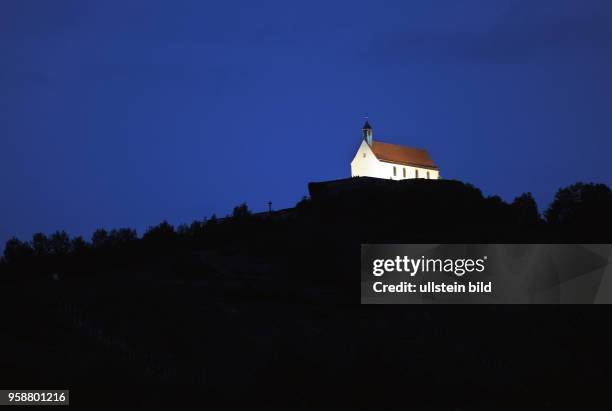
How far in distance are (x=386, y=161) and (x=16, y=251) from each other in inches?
1981

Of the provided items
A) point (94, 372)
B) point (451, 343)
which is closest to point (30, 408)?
point (94, 372)

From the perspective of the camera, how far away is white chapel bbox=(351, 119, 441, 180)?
122 meters

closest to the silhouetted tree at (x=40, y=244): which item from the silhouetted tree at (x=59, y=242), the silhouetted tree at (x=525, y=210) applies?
the silhouetted tree at (x=59, y=242)

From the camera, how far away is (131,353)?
5306 centimetres

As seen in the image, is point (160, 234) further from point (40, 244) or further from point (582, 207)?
point (582, 207)

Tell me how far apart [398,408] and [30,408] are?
1503cm

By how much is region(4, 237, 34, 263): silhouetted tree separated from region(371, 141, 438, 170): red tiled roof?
47.4m

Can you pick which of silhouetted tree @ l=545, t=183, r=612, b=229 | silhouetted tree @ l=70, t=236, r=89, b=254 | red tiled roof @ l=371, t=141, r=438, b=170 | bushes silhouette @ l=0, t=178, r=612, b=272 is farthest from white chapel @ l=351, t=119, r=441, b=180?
silhouetted tree @ l=70, t=236, r=89, b=254

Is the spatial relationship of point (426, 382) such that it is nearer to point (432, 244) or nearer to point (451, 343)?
point (451, 343)

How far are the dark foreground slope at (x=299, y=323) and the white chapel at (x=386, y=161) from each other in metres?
11.1

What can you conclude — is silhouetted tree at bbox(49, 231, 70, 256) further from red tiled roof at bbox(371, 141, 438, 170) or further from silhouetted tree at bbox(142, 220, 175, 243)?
red tiled roof at bbox(371, 141, 438, 170)

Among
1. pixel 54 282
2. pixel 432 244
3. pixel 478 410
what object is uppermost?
pixel 432 244

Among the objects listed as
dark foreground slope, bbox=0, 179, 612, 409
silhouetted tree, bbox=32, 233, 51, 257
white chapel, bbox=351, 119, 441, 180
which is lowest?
dark foreground slope, bbox=0, 179, 612, 409

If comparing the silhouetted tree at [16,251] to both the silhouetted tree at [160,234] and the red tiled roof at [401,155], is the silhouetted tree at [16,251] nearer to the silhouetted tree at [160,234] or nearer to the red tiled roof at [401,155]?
the silhouetted tree at [160,234]
